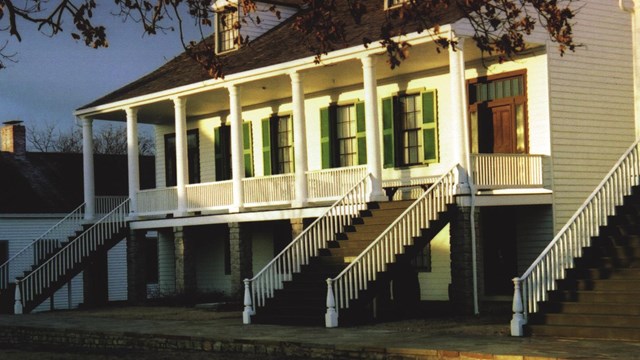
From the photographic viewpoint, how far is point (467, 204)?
22.6 meters

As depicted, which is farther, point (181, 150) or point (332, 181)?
point (181, 150)

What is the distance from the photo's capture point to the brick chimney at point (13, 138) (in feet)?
148

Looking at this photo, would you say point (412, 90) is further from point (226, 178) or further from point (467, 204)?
point (226, 178)

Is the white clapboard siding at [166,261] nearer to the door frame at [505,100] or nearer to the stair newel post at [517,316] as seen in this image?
the door frame at [505,100]

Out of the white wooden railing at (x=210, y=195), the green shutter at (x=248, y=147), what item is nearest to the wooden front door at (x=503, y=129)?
the white wooden railing at (x=210, y=195)

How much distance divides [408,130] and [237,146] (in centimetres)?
431

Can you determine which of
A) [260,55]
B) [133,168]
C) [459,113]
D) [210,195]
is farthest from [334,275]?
[133,168]

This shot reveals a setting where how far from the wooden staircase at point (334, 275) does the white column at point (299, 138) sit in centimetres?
266

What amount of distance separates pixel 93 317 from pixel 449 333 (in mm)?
11008

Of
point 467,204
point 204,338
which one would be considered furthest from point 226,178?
point 204,338

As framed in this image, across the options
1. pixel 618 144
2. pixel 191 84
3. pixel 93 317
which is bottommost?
pixel 93 317

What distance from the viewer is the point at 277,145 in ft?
101

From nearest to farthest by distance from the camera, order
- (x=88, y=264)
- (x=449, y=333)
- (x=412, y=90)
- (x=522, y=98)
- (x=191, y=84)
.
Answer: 1. (x=449, y=333)
2. (x=522, y=98)
3. (x=412, y=90)
4. (x=191, y=84)
5. (x=88, y=264)

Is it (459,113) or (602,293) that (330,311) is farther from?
(602,293)
